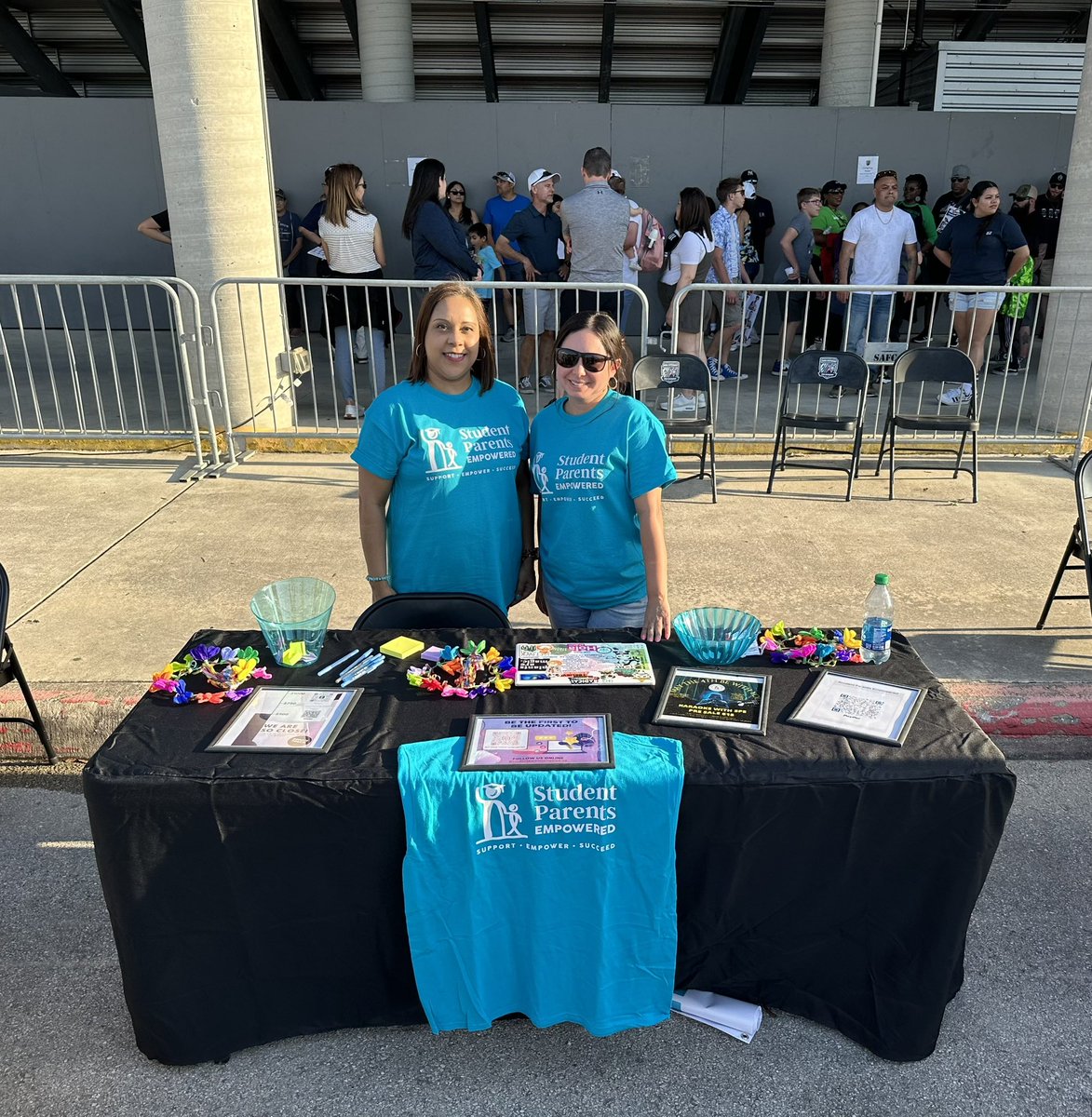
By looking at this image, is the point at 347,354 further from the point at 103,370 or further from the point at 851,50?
the point at 851,50

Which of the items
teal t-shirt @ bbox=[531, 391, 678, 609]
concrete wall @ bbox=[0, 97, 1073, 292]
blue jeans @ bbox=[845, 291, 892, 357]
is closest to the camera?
teal t-shirt @ bbox=[531, 391, 678, 609]

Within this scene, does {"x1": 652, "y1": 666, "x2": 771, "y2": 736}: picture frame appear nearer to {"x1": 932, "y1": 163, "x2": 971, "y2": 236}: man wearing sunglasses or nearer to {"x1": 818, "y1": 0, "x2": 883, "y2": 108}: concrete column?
{"x1": 932, "y1": 163, "x2": 971, "y2": 236}: man wearing sunglasses

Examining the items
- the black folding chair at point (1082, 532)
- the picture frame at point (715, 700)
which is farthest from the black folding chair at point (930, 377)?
the picture frame at point (715, 700)

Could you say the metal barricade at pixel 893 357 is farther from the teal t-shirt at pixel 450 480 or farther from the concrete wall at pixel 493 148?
the teal t-shirt at pixel 450 480

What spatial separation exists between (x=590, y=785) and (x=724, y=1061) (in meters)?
0.87

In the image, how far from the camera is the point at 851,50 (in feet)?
46.3

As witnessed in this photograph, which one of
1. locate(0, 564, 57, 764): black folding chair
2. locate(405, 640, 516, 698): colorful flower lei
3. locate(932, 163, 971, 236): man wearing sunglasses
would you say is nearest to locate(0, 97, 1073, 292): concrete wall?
locate(932, 163, 971, 236): man wearing sunglasses

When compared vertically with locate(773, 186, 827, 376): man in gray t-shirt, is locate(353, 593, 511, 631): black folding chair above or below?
below

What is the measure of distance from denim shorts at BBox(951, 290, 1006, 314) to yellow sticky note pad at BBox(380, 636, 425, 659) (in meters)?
6.73

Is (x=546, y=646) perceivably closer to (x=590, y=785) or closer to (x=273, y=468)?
(x=590, y=785)

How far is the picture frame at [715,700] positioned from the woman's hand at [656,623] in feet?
0.70

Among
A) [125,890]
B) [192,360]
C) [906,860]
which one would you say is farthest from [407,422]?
[192,360]

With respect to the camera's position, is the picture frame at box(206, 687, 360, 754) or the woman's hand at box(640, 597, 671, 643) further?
the woman's hand at box(640, 597, 671, 643)

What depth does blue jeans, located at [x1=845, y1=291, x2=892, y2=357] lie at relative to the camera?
9000 mm
